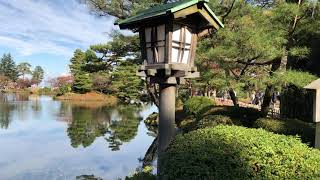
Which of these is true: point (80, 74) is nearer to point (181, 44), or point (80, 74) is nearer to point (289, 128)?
point (289, 128)

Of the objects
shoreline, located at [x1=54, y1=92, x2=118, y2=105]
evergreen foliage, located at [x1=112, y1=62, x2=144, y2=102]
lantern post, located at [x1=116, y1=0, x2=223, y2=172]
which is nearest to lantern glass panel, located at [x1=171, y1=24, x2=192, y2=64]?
lantern post, located at [x1=116, y1=0, x2=223, y2=172]

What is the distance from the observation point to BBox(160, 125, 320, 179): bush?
116 inches

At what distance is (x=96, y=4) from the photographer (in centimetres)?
1359

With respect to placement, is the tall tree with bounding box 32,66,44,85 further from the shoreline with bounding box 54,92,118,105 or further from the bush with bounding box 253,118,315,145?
the bush with bounding box 253,118,315,145

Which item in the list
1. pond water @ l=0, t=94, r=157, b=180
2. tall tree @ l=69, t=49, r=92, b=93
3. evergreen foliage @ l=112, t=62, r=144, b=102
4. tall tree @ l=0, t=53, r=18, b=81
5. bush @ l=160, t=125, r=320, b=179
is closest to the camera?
bush @ l=160, t=125, r=320, b=179

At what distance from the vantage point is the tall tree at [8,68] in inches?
2859

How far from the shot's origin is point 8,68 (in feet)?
241

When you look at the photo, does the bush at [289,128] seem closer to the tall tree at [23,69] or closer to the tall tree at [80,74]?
the tall tree at [80,74]

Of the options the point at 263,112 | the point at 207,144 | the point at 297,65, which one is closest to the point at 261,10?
the point at 263,112

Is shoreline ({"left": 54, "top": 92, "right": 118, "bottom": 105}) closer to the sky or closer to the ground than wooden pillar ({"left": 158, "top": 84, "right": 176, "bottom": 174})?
closer to the ground

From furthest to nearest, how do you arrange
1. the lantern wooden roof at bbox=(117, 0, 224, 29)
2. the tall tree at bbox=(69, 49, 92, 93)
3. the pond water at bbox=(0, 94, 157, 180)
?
the tall tree at bbox=(69, 49, 92, 93)
the pond water at bbox=(0, 94, 157, 180)
the lantern wooden roof at bbox=(117, 0, 224, 29)

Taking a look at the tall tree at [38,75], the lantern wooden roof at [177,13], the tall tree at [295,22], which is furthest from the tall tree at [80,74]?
the lantern wooden roof at [177,13]

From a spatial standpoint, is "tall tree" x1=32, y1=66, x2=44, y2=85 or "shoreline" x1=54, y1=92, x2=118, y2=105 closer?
"shoreline" x1=54, y1=92, x2=118, y2=105

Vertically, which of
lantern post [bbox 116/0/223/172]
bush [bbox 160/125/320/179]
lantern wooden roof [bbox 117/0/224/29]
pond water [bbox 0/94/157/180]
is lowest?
pond water [bbox 0/94/157/180]
